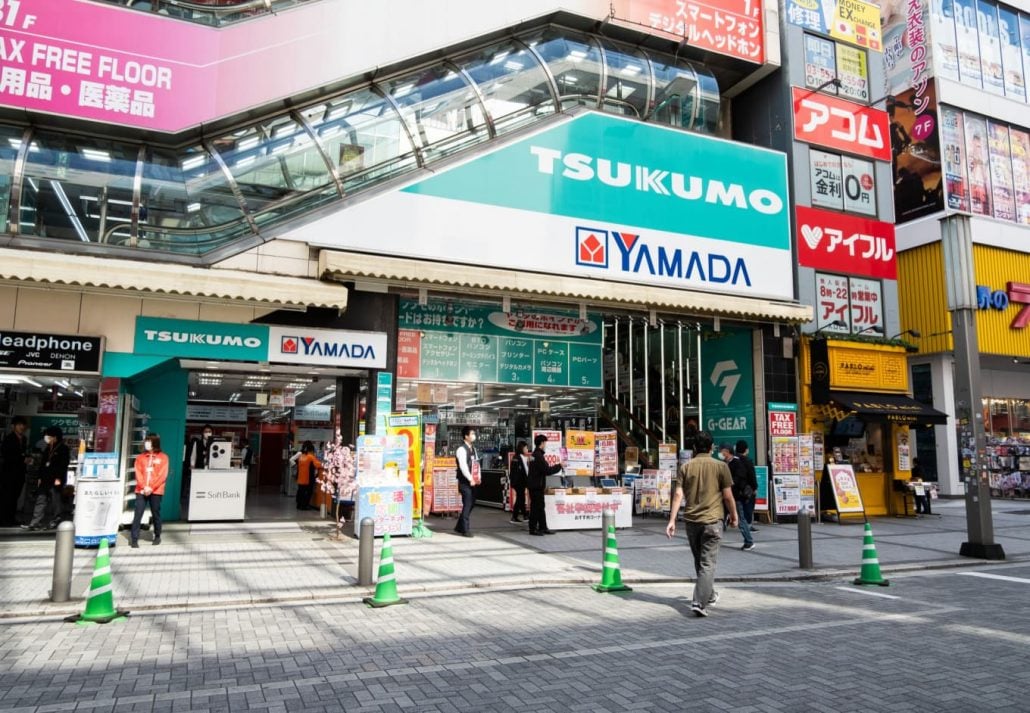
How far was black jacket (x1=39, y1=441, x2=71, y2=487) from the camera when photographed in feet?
37.4

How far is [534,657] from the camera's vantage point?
5570 mm

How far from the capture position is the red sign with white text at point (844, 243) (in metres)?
16.8

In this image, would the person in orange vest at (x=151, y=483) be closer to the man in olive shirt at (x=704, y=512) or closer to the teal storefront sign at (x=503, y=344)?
the teal storefront sign at (x=503, y=344)

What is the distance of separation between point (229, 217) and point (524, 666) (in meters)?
9.41

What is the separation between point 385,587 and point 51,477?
752cm

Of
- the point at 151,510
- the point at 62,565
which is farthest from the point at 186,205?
the point at 62,565

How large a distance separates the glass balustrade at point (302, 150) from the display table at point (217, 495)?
14.3 feet

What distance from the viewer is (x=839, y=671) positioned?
5.25 metres

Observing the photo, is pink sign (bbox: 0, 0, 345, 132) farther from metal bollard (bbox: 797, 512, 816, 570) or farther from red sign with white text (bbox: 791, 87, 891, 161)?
red sign with white text (bbox: 791, 87, 891, 161)

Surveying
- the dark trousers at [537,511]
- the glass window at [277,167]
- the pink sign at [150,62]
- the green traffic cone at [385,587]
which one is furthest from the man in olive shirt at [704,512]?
the pink sign at [150,62]

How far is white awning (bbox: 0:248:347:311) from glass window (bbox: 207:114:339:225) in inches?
57.4

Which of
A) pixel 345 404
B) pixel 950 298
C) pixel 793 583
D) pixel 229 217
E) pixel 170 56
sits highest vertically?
pixel 170 56

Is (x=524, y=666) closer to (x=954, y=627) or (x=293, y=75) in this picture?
(x=954, y=627)

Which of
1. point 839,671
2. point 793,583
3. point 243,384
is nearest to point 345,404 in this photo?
point 243,384
